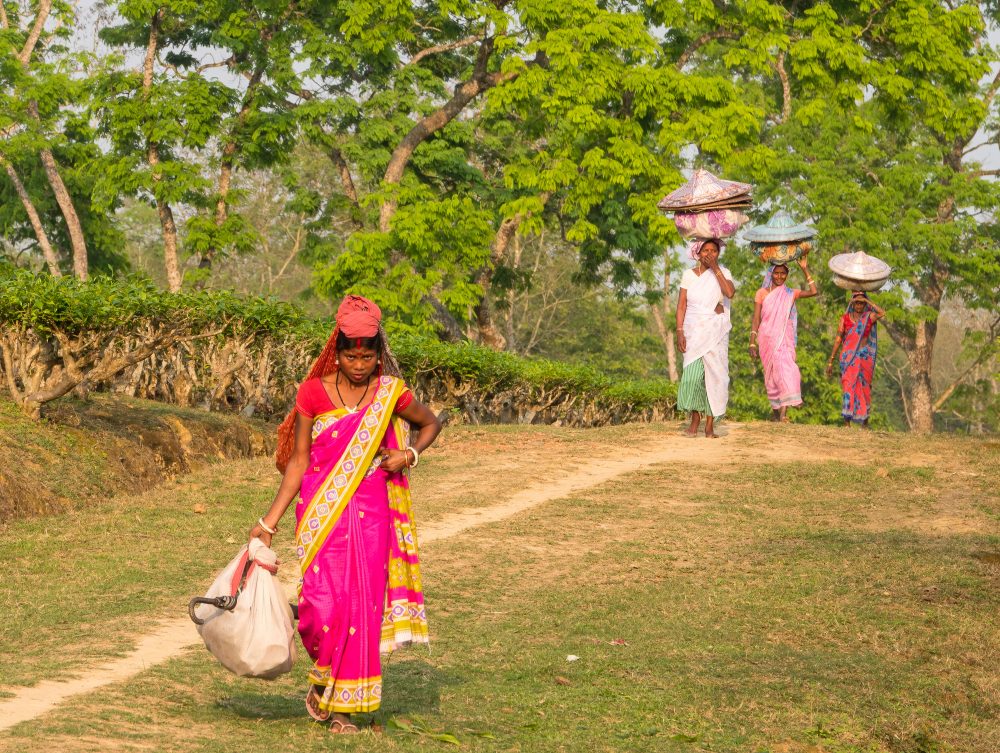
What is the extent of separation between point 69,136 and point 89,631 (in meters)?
26.0

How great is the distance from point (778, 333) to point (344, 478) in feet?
39.6

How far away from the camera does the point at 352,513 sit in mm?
5727

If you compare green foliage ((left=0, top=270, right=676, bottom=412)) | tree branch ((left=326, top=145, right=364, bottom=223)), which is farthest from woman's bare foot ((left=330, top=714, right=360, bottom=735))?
tree branch ((left=326, top=145, right=364, bottom=223))

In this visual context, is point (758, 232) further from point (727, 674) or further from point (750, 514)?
point (727, 674)

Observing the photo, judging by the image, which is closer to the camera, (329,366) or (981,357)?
(329,366)

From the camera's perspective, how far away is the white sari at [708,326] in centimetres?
1506

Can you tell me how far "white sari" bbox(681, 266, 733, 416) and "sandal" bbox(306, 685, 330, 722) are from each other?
978 cm

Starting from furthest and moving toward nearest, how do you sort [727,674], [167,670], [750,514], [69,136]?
[69,136] → [750,514] → [727,674] → [167,670]

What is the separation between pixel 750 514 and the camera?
1203 centimetres

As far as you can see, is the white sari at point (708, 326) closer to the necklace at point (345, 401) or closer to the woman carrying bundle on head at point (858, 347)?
the woman carrying bundle on head at point (858, 347)

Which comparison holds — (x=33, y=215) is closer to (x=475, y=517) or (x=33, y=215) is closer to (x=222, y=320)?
(x=222, y=320)

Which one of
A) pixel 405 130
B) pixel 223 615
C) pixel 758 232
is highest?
pixel 405 130

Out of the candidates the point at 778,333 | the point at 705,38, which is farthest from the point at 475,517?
the point at 705,38

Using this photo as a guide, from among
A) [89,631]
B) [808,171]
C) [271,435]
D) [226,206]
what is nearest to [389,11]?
[226,206]
